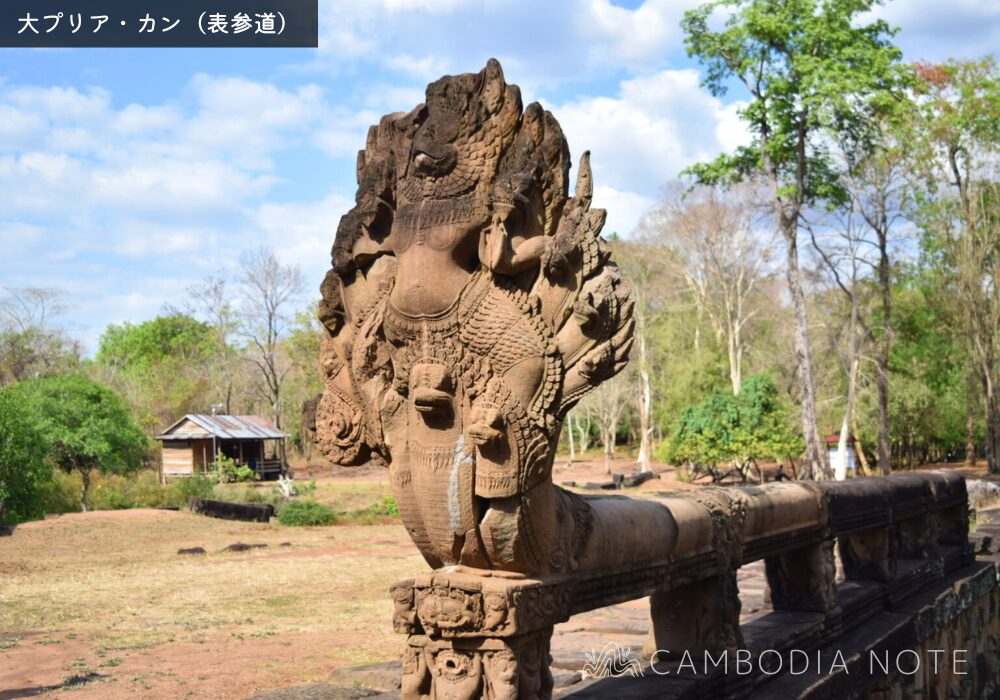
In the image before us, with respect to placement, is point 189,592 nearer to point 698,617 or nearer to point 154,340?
point 698,617

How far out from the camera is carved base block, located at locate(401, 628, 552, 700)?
2.91m

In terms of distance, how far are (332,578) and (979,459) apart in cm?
3192

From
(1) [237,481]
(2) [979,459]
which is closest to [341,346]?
(1) [237,481]

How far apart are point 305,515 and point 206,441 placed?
54.8ft

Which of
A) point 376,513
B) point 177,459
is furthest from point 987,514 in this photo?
→ point 177,459

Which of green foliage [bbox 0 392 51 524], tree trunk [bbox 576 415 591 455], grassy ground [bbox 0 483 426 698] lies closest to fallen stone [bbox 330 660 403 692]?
grassy ground [bbox 0 483 426 698]

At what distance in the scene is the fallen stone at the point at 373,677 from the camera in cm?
512

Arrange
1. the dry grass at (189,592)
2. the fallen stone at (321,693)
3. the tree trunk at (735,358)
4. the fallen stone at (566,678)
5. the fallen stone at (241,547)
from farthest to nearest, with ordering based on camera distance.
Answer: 1. the tree trunk at (735,358)
2. the fallen stone at (241,547)
3. the dry grass at (189,592)
4. the fallen stone at (321,693)
5. the fallen stone at (566,678)

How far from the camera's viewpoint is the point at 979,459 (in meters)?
36.0

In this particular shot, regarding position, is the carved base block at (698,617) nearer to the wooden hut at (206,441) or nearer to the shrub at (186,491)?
the shrub at (186,491)

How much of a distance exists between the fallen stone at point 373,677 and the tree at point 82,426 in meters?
17.1

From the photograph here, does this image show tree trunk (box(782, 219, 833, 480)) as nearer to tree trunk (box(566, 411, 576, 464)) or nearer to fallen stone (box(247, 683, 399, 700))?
tree trunk (box(566, 411, 576, 464))

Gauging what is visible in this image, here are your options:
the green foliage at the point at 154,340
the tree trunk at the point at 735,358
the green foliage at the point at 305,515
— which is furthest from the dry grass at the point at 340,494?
the green foliage at the point at 154,340

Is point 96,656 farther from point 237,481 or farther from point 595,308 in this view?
point 237,481
